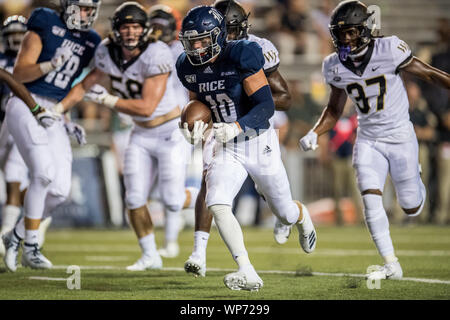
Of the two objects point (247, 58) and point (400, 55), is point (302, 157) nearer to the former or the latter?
point (400, 55)

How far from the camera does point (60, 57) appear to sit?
6203 mm

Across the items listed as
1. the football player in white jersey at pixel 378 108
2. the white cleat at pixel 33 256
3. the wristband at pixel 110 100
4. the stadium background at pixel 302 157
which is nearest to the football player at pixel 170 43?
the wristband at pixel 110 100

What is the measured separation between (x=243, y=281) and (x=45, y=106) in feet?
8.59

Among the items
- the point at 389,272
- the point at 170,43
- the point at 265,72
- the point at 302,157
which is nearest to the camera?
the point at 389,272

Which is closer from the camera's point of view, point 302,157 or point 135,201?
point 135,201

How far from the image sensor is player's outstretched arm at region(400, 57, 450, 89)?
559 cm

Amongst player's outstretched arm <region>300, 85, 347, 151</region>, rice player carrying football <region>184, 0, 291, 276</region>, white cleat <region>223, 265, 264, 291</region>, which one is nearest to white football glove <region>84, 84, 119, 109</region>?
rice player carrying football <region>184, 0, 291, 276</region>

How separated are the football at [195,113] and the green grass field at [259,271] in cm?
101

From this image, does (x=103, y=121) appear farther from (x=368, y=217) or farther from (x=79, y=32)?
(x=368, y=217)

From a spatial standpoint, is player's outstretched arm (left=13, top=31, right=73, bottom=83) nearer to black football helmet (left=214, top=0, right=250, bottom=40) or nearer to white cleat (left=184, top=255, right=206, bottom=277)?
black football helmet (left=214, top=0, right=250, bottom=40)

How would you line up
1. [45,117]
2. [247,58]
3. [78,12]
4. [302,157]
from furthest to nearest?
1. [302,157]
2. [78,12]
3. [45,117]
4. [247,58]

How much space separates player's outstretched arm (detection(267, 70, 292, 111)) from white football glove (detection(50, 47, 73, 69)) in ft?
5.04

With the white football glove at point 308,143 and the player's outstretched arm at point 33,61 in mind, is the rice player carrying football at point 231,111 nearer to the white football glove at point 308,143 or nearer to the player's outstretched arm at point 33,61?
the white football glove at point 308,143

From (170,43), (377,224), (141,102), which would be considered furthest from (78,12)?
(377,224)
